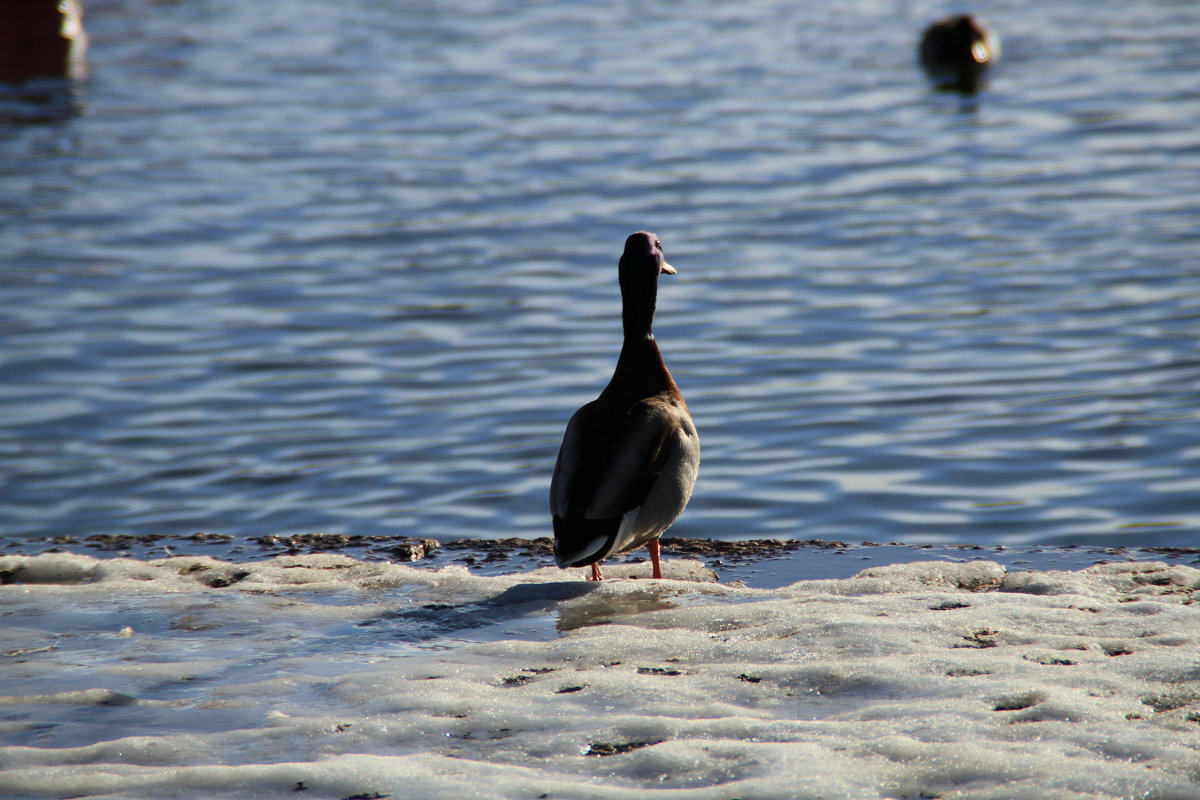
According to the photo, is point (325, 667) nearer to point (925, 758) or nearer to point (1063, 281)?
point (925, 758)

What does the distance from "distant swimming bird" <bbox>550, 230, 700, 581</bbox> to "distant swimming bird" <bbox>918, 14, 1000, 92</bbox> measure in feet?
47.9

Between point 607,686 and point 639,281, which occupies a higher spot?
point 639,281

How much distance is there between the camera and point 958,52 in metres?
19.3

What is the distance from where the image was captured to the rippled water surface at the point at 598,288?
755 centimetres

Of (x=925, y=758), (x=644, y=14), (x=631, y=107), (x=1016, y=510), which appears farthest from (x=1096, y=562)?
(x=644, y=14)

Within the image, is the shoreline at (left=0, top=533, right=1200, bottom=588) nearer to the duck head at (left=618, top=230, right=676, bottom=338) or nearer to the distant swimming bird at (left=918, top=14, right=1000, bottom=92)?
the duck head at (left=618, top=230, right=676, bottom=338)

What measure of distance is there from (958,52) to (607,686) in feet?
55.9

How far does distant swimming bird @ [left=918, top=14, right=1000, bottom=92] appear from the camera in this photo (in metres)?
19.3

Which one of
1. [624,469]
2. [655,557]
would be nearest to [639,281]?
[624,469]

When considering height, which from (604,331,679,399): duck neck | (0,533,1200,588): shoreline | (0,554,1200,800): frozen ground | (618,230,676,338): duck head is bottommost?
(0,533,1200,588): shoreline

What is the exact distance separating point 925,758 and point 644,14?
2363cm

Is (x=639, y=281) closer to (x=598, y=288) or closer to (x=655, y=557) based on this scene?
(x=655, y=557)

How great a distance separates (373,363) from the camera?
982cm

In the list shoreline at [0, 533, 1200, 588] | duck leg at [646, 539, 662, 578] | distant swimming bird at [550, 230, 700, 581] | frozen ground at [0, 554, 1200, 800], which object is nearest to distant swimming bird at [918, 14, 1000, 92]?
shoreline at [0, 533, 1200, 588]
